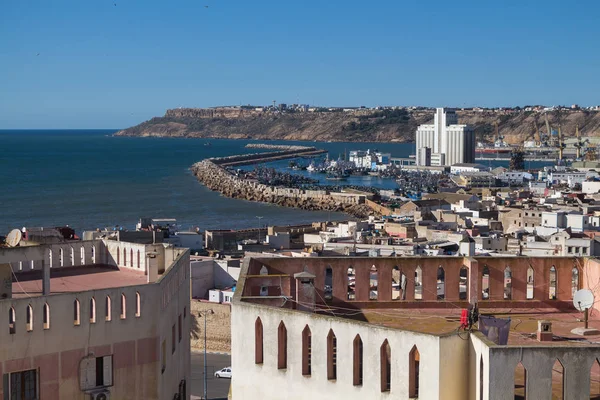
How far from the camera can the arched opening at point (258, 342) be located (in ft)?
16.1

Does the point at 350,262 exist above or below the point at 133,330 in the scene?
above

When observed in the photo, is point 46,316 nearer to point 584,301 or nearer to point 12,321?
point 12,321

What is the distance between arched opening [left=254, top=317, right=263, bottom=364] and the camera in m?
4.92

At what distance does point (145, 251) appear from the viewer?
24.3 ft

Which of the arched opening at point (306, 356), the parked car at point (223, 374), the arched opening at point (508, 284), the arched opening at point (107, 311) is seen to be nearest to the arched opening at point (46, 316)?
the arched opening at point (107, 311)

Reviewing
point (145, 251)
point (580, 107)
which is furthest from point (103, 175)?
point (580, 107)

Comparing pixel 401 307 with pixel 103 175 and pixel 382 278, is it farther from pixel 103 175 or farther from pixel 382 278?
pixel 103 175

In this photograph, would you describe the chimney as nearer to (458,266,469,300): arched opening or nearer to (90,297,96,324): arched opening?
(458,266,469,300): arched opening

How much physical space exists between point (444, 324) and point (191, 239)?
21.1 m

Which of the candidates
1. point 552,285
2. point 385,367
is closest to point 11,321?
point 385,367

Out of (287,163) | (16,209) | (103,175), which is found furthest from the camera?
(287,163)

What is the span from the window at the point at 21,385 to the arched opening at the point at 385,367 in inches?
90.3

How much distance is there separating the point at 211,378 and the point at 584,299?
9392mm

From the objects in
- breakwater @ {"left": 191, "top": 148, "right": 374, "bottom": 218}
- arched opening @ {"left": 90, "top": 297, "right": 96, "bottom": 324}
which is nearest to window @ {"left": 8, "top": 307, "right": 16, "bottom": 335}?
arched opening @ {"left": 90, "top": 297, "right": 96, "bottom": 324}
